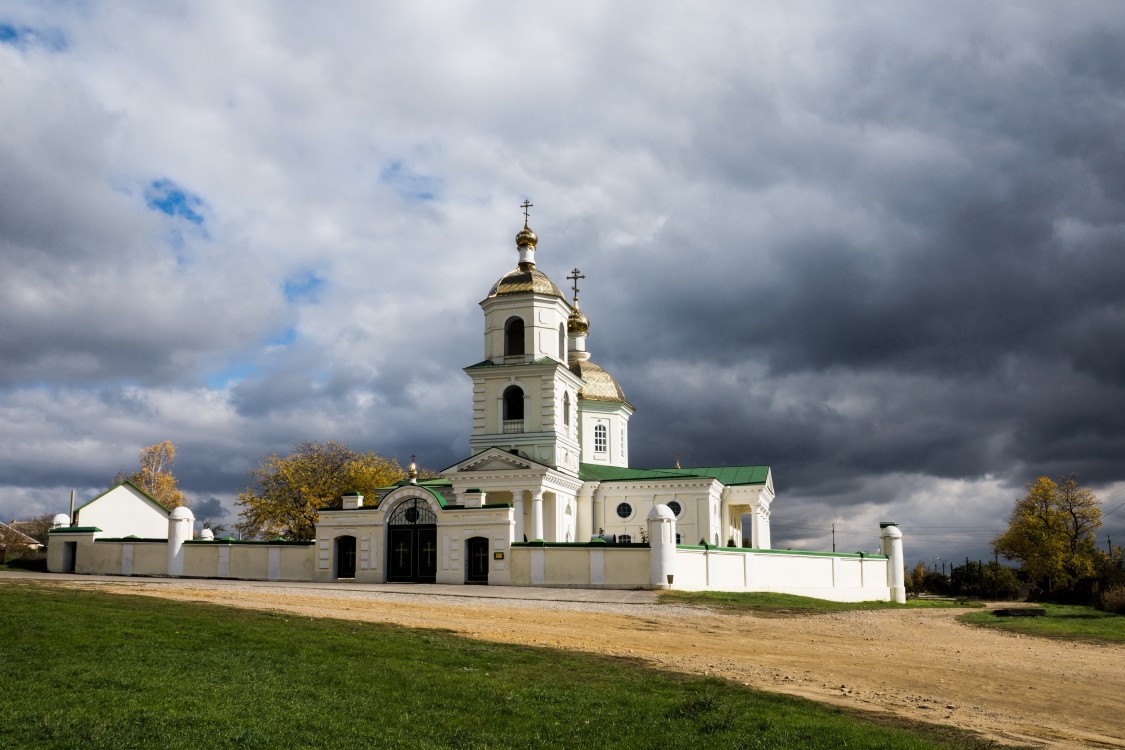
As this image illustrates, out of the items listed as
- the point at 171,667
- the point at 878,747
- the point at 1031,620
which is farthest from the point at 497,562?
the point at 878,747

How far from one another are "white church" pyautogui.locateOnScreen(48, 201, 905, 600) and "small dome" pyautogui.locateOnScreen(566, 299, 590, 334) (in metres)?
0.11

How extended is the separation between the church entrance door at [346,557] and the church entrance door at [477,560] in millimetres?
4747

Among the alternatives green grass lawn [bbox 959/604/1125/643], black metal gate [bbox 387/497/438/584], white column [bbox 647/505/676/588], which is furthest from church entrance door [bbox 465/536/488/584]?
green grass lawn [bbox 959/604/1125/643]

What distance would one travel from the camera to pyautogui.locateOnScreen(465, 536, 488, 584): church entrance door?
114 feet

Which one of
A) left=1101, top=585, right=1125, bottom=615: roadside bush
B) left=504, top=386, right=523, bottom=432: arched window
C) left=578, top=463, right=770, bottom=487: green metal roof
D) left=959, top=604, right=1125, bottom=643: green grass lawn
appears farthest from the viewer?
left=578, top=463, right=770, bottom=487: green metal roof

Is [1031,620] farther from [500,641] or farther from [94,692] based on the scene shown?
[94,692]

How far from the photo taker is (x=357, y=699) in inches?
432

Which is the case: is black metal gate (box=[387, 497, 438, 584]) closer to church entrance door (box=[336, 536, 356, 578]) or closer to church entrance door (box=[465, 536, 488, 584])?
church entrance door (box=[465, 536, 488, 584])

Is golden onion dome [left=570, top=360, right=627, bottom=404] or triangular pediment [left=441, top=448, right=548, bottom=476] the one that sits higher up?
golden onion dome [left=570, top=360, right=627, bottom=404]

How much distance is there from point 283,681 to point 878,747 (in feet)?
22.2

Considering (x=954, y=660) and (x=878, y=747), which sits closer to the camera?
(x=878, y=747)

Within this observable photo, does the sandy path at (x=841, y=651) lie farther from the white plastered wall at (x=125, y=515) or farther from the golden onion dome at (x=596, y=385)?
the golden onion dome at (x=596, y=385)

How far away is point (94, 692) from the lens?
34.0 ft

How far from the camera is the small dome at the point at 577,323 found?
59656 mm
